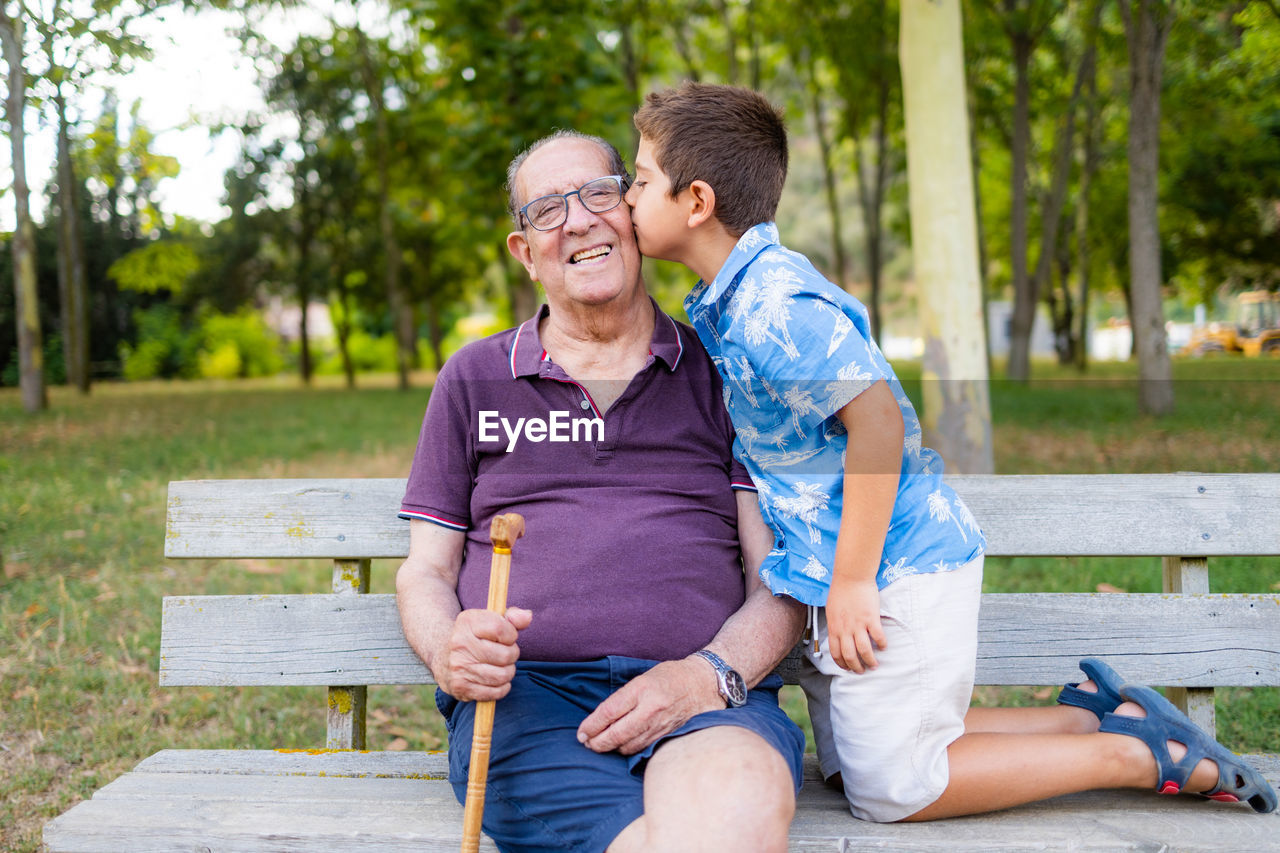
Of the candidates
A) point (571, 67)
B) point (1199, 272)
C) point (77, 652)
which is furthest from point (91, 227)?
point (1199, 272)

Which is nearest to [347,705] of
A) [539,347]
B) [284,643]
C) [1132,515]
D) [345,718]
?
[345,718]

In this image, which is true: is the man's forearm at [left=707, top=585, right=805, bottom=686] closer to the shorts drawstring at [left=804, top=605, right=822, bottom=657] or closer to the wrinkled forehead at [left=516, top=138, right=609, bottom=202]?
the shorts drawstring at [left=804, top=605, right=822, bottom=657]

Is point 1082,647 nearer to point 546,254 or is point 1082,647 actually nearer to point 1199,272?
point 546,254

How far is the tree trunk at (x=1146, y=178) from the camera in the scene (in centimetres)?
1058

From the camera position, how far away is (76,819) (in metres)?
1.98

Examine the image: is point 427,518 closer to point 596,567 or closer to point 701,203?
point 596,567

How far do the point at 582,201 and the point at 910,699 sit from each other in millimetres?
1341

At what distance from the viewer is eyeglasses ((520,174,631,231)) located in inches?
95.0

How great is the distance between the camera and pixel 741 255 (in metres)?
2.10

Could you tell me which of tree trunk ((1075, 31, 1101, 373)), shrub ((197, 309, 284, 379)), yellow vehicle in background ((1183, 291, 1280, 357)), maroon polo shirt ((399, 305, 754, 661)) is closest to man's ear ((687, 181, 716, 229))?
maroon polo shirt ((399, 305, 754, 661))

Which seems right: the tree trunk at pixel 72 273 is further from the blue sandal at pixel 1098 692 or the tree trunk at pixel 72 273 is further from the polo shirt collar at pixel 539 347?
the blue sandal at pixel 1098 692

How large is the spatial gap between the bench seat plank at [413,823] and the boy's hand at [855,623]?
0.34 m

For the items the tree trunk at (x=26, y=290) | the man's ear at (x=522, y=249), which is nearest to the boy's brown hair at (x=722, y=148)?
the man's ear at (x=522, y=249)

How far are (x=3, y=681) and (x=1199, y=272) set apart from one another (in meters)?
29.0
